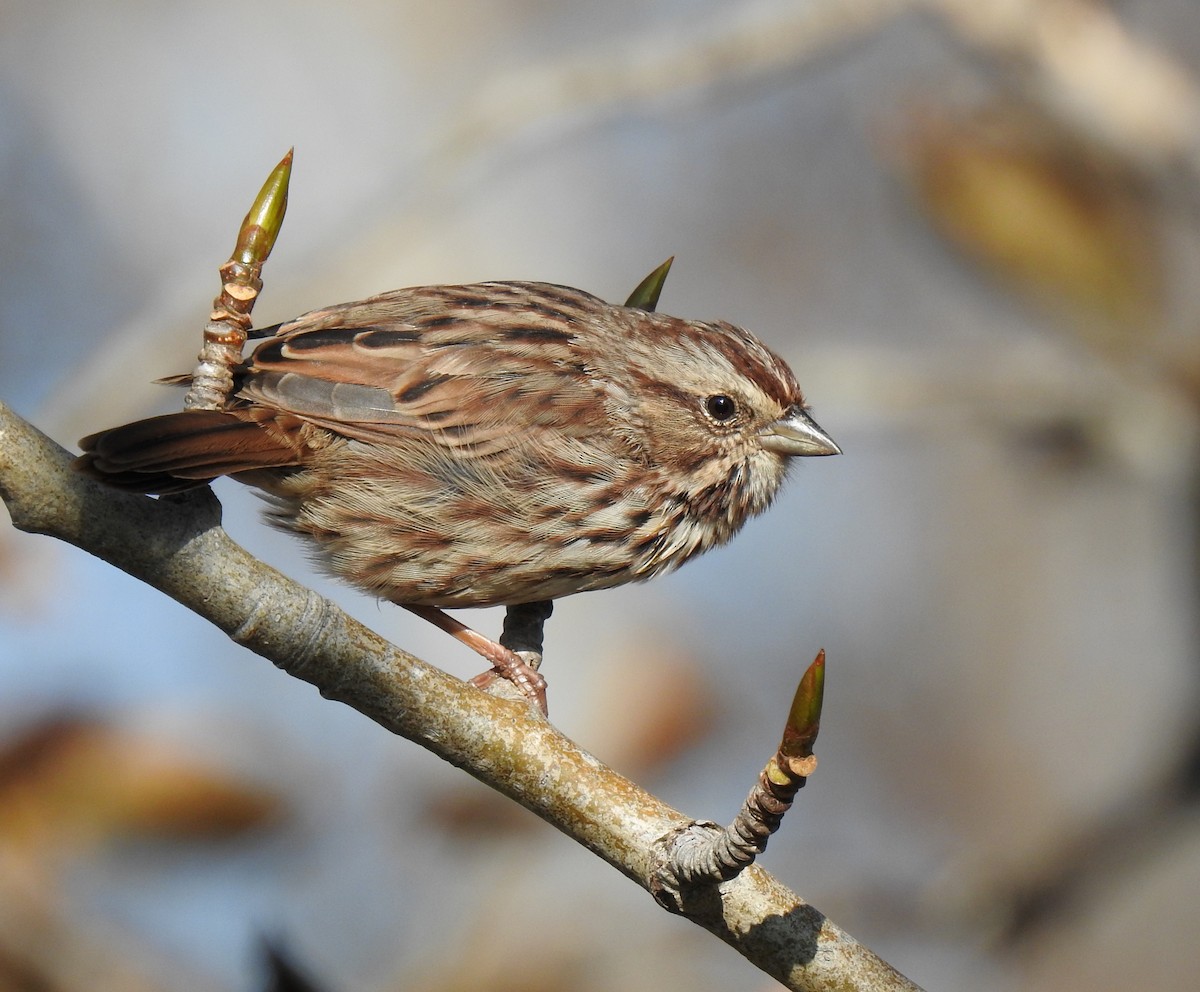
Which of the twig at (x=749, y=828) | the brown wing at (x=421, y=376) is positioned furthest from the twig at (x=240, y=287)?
the twig at (x=749, y=828)

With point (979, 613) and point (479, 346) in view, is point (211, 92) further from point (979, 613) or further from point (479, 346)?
point (979, 613)

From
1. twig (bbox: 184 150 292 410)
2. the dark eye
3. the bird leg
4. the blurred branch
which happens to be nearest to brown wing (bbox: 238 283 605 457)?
the dark eye

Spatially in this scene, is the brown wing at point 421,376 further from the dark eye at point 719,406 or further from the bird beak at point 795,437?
the bird beak at point 795,437

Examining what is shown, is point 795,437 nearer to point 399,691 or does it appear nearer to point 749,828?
point 399,691

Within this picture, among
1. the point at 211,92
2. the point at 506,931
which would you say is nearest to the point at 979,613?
the point at 211,92

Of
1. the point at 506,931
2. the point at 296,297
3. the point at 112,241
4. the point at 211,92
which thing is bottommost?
the point at 506,931

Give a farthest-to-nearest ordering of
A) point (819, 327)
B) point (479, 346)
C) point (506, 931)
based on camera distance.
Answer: point (819, 327) → point (506, 931) → point (479, 346)
